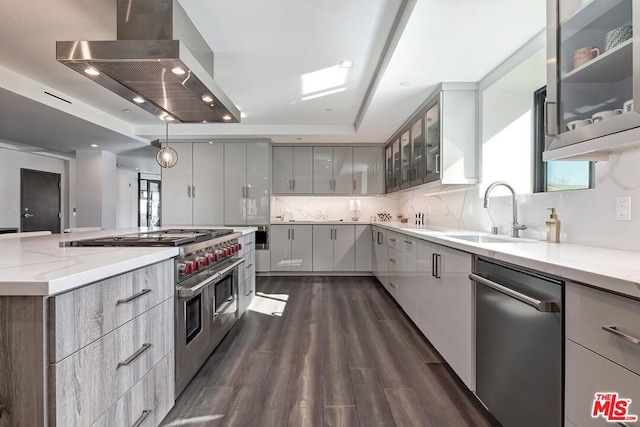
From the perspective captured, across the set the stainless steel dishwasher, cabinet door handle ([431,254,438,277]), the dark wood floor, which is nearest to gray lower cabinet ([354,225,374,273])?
the dark wood floor

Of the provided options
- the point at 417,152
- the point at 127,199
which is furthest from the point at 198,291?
the point at 127,199

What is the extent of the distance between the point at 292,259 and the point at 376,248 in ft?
4.74

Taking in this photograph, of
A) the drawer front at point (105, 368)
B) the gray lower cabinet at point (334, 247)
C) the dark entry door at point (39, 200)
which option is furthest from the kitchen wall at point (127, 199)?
the drawer front at point (105, 368)

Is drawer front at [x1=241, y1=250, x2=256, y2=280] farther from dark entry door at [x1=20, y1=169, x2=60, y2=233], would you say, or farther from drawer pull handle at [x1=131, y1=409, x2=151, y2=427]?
dark entry door at [x1=20, y1=169, x2=60, y2=233]

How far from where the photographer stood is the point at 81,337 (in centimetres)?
101

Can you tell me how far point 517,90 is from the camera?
8.36ft

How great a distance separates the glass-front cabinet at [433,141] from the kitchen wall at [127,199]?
348 inches

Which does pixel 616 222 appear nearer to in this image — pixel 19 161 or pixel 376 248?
pixel 376 248

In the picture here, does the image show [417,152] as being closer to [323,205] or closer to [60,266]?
[323,205]

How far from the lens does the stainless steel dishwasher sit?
1.12 metres

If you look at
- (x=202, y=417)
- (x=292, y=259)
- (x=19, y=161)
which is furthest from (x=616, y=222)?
(x=19, y=161)

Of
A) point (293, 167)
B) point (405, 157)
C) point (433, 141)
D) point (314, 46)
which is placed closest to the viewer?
point (314, 46)

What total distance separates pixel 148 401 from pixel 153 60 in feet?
5.67

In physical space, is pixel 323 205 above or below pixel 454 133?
below
